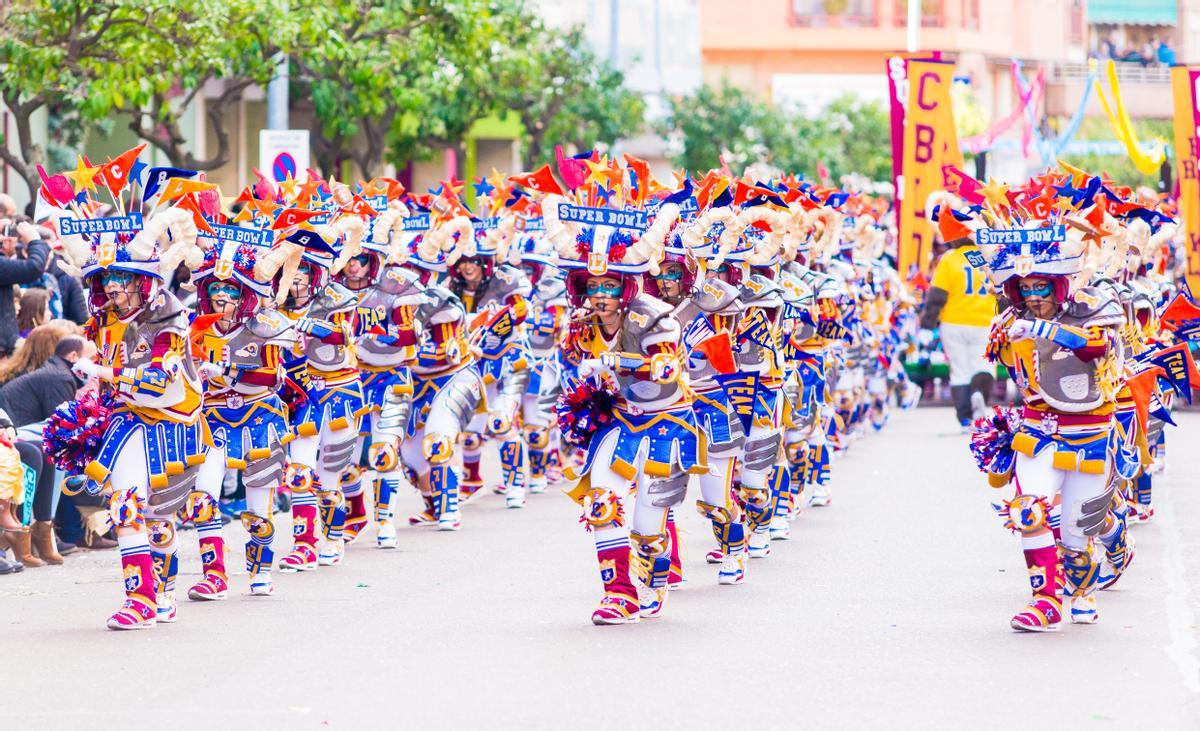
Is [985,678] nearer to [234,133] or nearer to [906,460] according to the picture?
[906,460]

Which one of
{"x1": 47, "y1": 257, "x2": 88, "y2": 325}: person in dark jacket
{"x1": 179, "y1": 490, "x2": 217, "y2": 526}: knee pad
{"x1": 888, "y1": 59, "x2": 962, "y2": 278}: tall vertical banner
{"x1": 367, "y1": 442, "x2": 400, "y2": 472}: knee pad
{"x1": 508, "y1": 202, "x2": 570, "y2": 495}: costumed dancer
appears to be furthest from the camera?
{"x1": 888, "y1": 59, "x2": 962, "y2": 278}: tall vertical banner

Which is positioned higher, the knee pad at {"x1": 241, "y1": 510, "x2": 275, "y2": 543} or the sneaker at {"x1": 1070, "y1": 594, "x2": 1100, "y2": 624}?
the knee pad at {"x1": 241, "y1": 510, "x2": 275, "y2": 543}

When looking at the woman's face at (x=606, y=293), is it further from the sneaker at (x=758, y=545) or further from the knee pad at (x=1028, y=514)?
the sneaker at (x=758, y=545)

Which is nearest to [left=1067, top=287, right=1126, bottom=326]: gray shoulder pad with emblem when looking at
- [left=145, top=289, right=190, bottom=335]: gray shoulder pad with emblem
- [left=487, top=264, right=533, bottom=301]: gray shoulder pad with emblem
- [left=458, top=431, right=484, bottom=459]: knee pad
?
[left=145, top=289, right=190, bottom=335]: gray shoulder pad with emblem

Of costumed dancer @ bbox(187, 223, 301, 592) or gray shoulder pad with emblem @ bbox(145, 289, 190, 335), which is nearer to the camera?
gray shoulder pad with emblem @ bbox(145, 289, 190, 335)

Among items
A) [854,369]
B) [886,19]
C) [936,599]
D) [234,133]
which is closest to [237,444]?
[936,599]

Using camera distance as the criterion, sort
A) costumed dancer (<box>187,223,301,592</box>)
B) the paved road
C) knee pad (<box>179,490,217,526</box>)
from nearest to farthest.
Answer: the paved road → knee pad (<box>179,490,217,526</box>) → costumed dancer (<box>187,223,301,592</box>)

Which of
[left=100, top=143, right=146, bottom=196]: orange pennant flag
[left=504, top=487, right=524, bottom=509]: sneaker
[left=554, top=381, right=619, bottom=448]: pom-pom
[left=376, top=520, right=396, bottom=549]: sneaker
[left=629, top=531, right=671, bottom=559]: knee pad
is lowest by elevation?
[left=504, top=487, right=524, bottom=509]: sneaker

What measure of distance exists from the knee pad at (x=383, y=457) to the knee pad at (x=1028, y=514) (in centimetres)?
442

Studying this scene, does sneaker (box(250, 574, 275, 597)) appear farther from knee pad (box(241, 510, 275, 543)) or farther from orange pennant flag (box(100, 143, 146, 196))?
orange pennant flag (box(100, 143, 146, 196))

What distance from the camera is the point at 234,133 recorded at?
3127 centimetres

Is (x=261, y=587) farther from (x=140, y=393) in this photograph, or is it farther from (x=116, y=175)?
(x=116, y=175)

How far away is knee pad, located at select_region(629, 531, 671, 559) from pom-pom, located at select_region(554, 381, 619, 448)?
50 cm

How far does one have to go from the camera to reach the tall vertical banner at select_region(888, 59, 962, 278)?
2244cm
